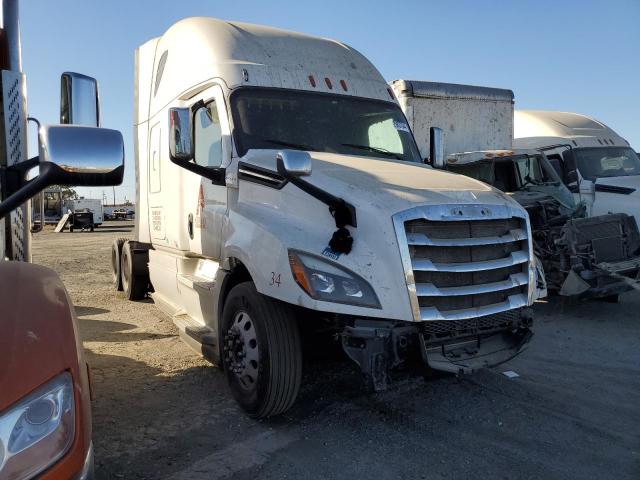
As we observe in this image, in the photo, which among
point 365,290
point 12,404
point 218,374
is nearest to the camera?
point 12,404

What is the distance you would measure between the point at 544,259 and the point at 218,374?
199 inches

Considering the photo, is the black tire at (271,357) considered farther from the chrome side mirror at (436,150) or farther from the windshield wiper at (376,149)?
the chrome side mirror at (436,150)

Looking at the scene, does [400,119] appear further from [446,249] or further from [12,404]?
[12,404]

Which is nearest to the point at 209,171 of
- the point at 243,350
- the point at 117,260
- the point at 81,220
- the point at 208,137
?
the point at 208,137

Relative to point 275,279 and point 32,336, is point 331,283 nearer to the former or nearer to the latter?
point 275,279

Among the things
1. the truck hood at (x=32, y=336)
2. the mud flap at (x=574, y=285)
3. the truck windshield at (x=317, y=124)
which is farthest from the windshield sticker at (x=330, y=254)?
the mud flap at (x=574, y=285)

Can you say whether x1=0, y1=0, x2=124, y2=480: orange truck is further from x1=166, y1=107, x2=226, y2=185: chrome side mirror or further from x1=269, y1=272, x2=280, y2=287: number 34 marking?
x1=166, y1=107, x2=226, y2=185: chrome side mirror

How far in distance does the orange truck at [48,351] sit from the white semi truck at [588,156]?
27.7ft

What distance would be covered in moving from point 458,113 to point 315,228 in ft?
25.4

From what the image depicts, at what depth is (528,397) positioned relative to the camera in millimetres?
4523

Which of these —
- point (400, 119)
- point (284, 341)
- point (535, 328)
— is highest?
point (400, 119)

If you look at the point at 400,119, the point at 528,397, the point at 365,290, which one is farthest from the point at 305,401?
the point at 400,119

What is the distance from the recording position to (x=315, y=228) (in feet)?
11.7

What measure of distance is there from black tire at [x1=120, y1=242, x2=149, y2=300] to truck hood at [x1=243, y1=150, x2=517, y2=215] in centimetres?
496
